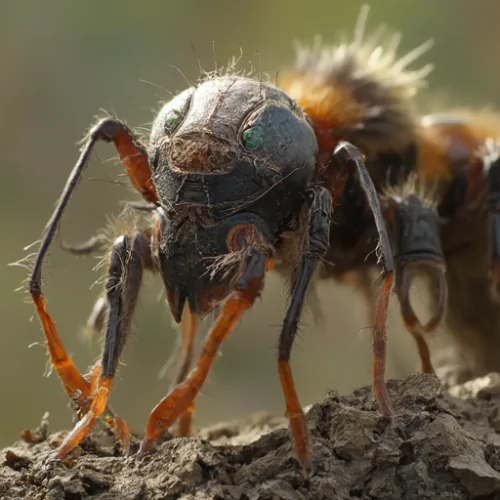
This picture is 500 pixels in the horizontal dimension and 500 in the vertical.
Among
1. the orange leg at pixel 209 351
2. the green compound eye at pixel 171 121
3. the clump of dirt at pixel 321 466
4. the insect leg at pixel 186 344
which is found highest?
the green compound eye at pixel 171 121

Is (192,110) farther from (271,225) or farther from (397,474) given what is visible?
(397,474)

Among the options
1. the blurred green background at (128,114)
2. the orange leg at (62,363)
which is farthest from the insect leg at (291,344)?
the blurred green background at (128,114)

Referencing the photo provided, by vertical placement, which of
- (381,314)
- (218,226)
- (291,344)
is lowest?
(291,344)

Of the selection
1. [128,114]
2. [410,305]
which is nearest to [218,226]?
[410,305]

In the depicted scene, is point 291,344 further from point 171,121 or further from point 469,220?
point 469,220

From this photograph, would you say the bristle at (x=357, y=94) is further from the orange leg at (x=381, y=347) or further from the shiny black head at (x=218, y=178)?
the orange leg at (x=381, y=347)

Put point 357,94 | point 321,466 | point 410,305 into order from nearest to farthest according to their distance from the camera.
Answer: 1. point 321,466
2. point 410,305
3. point 357,94

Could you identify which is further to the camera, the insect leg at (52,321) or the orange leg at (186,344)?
the orange leg at (186,344)

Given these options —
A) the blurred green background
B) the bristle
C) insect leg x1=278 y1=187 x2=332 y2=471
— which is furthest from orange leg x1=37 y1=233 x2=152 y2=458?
the blurred green background
